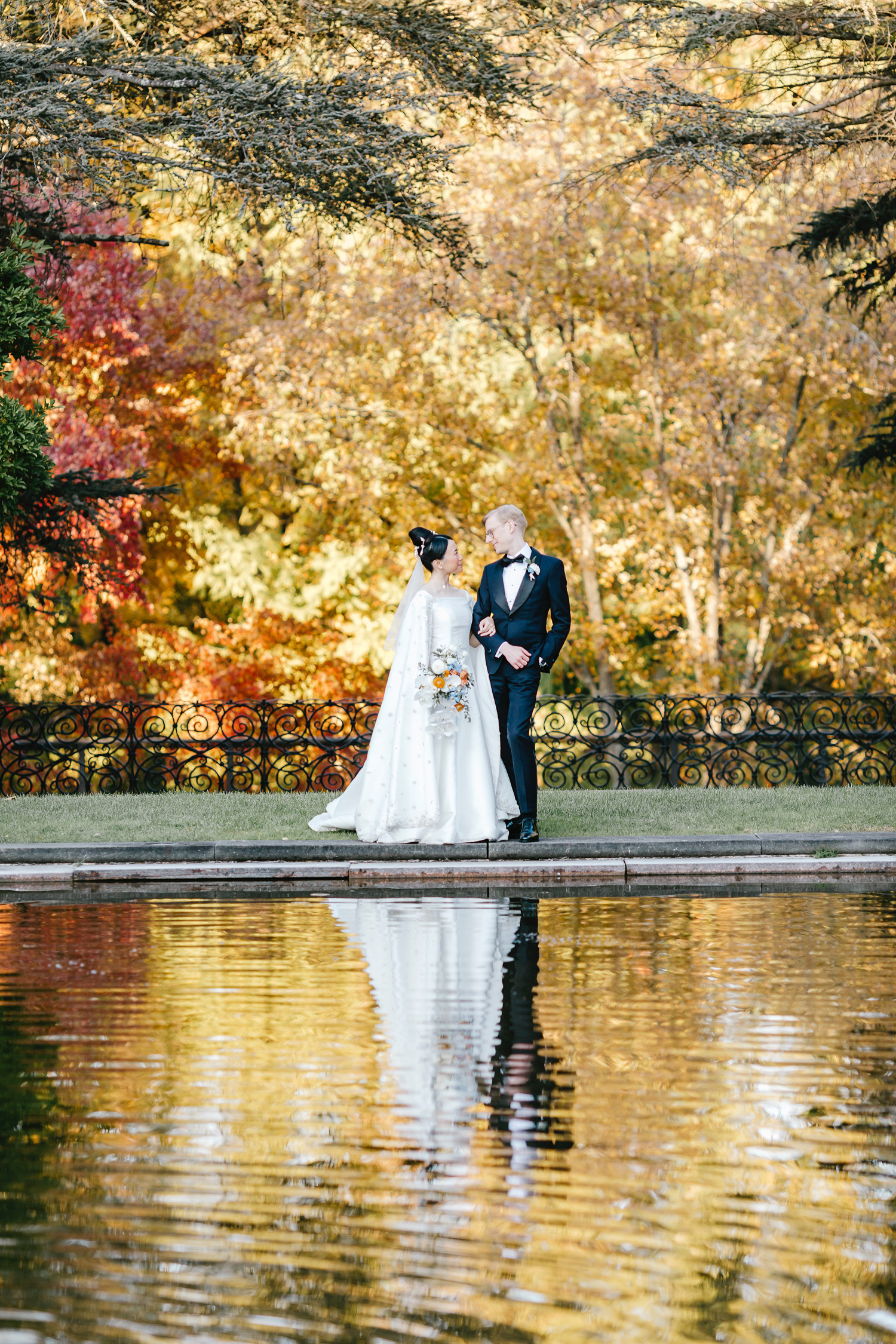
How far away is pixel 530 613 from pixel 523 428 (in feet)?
51.3

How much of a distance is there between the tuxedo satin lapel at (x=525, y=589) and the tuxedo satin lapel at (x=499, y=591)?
0.28ft

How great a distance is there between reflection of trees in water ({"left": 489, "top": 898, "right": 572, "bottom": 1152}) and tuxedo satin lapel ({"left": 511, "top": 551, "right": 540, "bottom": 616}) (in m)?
5.19

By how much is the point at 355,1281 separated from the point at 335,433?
959 inches

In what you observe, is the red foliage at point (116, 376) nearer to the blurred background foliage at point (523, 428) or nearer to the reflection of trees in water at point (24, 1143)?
the blurred background foliage at point (523, 428)

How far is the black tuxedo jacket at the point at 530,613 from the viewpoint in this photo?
1288 centimetres

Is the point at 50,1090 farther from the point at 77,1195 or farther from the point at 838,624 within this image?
the point at 838,624

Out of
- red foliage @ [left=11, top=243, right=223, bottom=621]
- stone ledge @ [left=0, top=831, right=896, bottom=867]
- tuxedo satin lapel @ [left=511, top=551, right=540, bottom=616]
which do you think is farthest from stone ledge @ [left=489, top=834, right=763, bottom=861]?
red foliage @ [left=11, top=243, right=223, bottom=621]

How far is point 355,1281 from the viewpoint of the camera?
3846 millimetres


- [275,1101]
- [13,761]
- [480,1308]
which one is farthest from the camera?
[13,761]

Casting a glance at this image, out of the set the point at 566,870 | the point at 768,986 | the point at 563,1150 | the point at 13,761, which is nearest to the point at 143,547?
the point at 13,761

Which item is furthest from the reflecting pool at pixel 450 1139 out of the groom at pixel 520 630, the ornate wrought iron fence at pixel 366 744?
the ornate wrought iron fence at pixel 366 744

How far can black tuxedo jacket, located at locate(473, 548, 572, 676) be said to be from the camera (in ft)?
42.3

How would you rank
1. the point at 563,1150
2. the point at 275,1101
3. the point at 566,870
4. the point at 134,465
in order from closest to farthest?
the point at 563,1150
the point at 275,1101
the point at 566,870
the point at 134,465

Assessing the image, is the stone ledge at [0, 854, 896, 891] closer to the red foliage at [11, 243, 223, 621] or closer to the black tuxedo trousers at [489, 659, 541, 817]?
the black tuxedo trousers at [489, 659, 541, 817]
